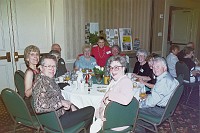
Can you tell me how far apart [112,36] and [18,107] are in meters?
3.76

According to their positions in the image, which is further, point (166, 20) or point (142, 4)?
point (166, 20)

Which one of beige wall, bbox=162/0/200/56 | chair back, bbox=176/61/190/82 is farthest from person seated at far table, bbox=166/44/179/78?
beige wall, bbox=162/0/200/56

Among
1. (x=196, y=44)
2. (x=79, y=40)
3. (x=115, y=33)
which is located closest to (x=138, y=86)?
(x=79, y=40)

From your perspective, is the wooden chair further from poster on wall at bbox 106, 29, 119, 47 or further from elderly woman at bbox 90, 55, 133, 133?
poster on wall at bbox 106, 29, 119, 47

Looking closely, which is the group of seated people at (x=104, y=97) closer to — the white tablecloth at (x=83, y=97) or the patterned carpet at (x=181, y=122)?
the white tablecloth at (x=83, y=97)

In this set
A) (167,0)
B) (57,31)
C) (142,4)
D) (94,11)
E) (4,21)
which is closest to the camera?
(4,21)

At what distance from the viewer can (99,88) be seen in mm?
2775

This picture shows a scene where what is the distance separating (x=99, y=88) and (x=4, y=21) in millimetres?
2829

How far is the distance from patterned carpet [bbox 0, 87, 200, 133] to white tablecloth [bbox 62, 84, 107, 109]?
1023 mm

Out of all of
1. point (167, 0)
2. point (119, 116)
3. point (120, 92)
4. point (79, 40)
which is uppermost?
point (167, 0)

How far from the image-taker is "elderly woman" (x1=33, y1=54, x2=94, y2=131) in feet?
6.73

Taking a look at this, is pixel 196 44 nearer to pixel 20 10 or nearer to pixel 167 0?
pixel 167 0

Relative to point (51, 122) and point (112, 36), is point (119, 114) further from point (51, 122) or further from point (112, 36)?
point (112, 36)

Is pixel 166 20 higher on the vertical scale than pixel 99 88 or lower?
higher
